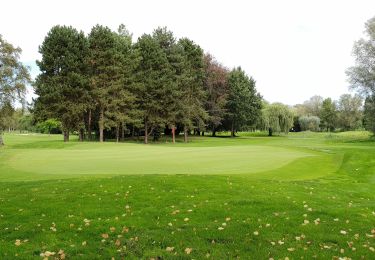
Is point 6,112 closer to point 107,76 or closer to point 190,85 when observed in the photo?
point 107,76

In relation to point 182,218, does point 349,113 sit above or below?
above

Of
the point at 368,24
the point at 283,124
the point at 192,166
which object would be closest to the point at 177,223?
the point at 192,166

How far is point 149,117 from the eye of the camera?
56.2 metres

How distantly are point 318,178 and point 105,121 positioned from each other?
40.0 metres

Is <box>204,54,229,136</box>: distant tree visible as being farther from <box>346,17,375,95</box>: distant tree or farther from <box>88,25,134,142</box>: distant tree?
<box>346,17,375,95</box>: distant tree

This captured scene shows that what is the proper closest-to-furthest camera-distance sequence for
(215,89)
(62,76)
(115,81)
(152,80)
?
(62,76)
(115,81)
(152,80)
(215,89)

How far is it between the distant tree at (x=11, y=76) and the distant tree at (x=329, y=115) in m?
100.0

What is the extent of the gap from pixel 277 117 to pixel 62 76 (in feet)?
163

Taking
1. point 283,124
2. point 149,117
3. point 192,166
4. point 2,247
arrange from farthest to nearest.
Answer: point 283,124
point 149,117
point 192,166
point 2,247

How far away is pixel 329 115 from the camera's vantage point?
12275 centimetres

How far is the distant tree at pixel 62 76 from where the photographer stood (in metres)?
49.5

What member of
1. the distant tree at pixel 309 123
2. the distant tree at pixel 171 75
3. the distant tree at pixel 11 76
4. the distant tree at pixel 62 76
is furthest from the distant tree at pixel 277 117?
the distant tree at pixel 11 76

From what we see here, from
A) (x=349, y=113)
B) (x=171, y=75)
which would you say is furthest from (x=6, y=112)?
(x=349, y=113)

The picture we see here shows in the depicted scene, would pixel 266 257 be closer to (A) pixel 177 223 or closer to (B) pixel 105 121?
(A) pixel 177 223
